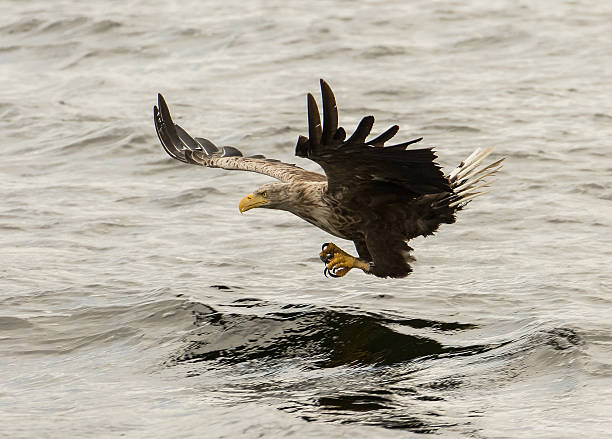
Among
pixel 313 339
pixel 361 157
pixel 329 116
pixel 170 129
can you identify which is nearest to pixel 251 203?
pixel 313 339

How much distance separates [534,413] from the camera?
5.98m

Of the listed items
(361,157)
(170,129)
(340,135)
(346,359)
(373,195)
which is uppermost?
(340,135)

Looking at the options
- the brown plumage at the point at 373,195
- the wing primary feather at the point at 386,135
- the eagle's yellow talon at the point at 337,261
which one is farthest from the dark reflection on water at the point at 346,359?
the wing primary feather at the point at 386,135

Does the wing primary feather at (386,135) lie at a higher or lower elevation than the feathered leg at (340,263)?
higher

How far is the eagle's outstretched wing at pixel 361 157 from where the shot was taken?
6500 mm

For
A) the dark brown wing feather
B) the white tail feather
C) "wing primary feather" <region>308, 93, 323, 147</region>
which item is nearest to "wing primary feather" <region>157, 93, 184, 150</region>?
the dark brown wing feather

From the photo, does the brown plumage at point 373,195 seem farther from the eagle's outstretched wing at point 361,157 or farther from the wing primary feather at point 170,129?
the wing primary feather at point 170,129

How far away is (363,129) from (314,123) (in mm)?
286

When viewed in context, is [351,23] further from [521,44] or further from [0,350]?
[0,350]

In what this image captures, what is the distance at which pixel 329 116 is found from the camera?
21.3 feet

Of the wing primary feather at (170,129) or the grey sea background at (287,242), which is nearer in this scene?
the grey sea background at (287,242)

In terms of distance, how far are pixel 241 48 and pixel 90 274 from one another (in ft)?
28.0

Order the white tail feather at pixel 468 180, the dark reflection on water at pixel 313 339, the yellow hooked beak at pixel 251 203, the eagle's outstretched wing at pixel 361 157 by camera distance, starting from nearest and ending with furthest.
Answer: the eagle's outstretched wing at pixel 361 157 < the dark reflection on water at pixel 313 339 < the white tail feather at pixel 468 180 < the yellow hooked beak at pixel 251 203

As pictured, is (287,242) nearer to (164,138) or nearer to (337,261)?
(164,138)
